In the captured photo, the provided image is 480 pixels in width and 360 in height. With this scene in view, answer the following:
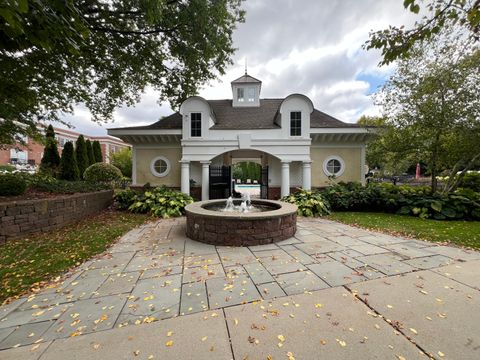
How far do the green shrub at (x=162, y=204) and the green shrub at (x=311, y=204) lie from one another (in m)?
4.83

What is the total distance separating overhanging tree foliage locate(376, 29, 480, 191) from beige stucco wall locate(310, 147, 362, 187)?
2100mm

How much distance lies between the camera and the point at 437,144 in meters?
8.63

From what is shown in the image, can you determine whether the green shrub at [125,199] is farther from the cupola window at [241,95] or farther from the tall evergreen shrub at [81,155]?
the tall evergreen shrub at [81,155]

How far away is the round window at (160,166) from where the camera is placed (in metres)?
11.4

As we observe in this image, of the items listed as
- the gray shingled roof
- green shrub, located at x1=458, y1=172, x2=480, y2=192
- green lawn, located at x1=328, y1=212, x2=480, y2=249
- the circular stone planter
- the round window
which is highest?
the gray shingled roof

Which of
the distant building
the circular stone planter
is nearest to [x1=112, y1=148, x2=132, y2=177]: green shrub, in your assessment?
the distant building

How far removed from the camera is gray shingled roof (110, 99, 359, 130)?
1053cm

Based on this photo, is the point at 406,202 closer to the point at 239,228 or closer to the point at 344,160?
the point at 344,160

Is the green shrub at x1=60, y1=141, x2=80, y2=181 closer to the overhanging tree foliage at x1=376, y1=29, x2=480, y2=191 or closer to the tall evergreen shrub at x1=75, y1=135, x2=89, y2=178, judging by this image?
the tall evergreen shrub at x1=75, y1=135, x2=89, y2=178

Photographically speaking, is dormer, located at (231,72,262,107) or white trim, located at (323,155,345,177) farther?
dormer, located at (231,72,262,107)

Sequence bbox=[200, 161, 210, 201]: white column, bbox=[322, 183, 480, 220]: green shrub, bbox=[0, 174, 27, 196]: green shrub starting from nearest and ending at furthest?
bbox=[0, 174, 27, 196]: green shrub
bbox=[322, 183, 480, 220]: green shrub
bbox=[200, 161, 210, 201]: white column

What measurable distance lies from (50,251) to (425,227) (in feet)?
33.9

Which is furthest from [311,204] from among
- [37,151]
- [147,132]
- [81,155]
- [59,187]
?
[37,151]

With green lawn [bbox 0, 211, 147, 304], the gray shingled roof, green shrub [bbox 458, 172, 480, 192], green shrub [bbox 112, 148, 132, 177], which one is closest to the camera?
green lawn [bbox 0, 211, 147, 304]
